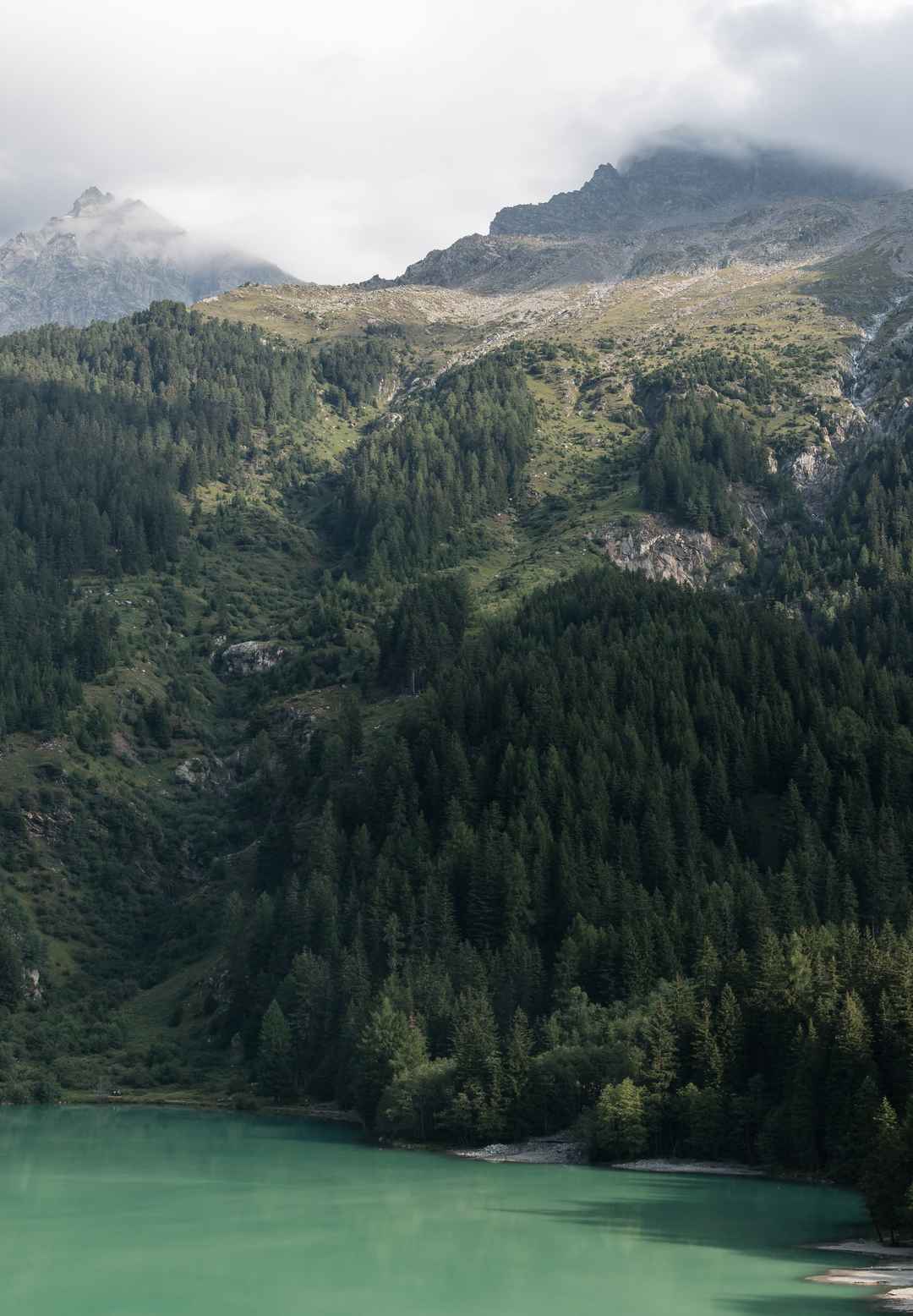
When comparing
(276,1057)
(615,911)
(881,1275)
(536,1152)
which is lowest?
(536,1152)

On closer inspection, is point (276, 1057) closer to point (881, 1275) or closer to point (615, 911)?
point (615, 911)

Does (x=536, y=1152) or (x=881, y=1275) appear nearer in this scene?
(x=881, y=1275)

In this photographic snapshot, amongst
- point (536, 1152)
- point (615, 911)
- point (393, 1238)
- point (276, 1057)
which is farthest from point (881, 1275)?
point (276, 1057)

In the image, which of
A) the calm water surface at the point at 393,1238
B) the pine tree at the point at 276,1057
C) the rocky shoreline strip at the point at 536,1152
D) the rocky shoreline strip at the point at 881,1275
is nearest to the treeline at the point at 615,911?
the pine tree at the point at 276,1057

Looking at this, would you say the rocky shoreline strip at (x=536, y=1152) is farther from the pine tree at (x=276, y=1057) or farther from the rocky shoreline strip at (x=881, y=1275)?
the rocky shoreline strip at (x=881, y=1275)

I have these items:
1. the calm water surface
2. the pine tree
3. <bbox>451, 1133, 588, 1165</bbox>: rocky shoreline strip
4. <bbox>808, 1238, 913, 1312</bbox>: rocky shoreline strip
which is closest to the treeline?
the pine tree

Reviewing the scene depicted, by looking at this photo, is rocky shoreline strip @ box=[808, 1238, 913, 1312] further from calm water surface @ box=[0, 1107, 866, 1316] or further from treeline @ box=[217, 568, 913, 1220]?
treeline @ box=[217, 568, 913, 1220]

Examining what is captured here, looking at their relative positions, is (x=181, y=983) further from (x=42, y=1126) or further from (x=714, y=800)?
(x=714, y=800)
